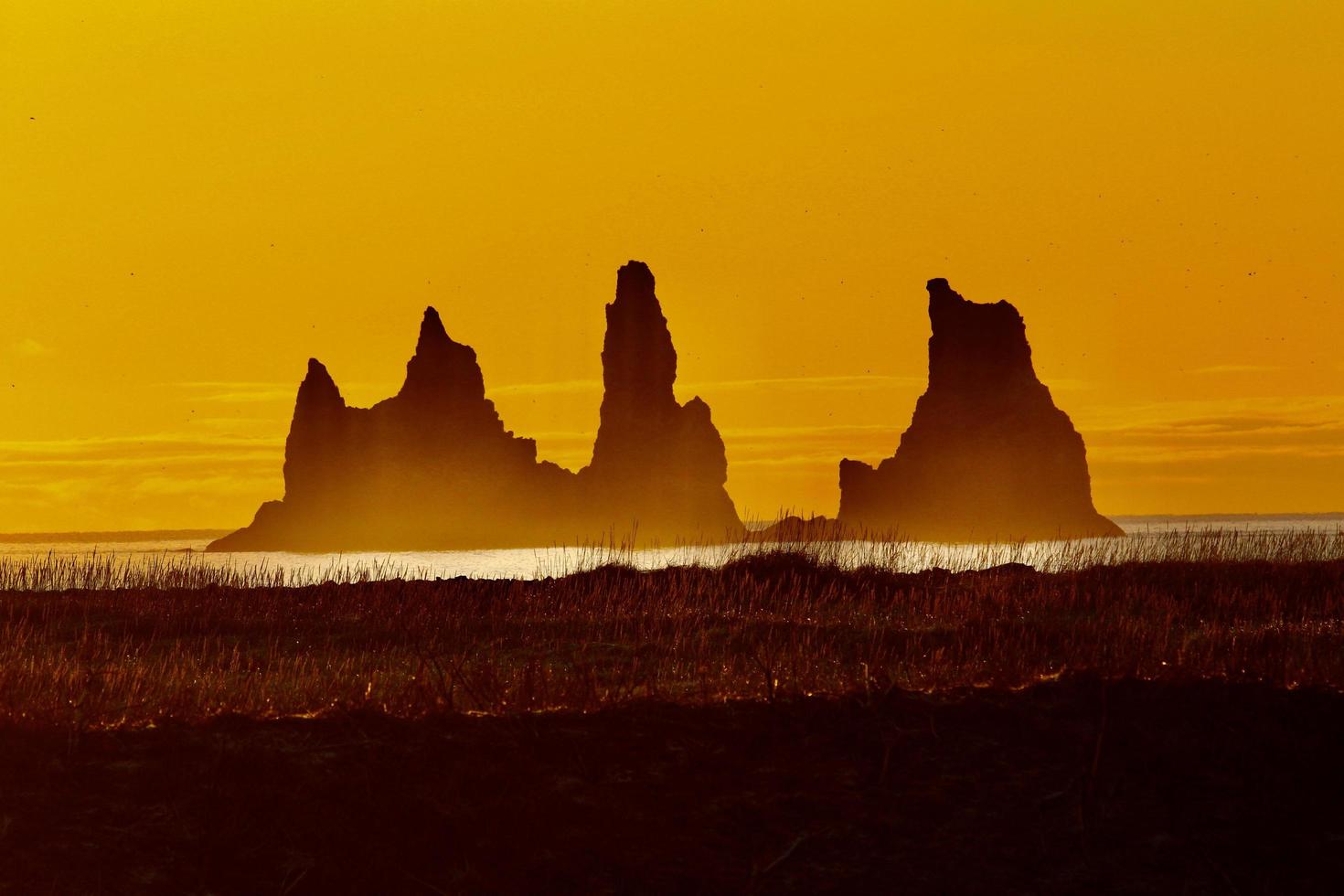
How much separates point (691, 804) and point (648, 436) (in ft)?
510

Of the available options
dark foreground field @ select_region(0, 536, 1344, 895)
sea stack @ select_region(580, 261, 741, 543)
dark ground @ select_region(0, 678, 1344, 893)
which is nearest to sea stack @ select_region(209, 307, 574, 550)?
sea stack @ select_region(580, 261, 741, 543)

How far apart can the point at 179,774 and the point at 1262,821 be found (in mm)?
8102

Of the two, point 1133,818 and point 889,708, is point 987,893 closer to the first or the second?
point 1133,818

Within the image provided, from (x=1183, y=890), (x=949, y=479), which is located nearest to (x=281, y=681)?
(x=1183, y=890)

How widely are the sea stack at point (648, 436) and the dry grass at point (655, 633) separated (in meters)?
125

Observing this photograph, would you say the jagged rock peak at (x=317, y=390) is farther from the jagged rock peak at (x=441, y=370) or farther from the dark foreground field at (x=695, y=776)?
the dark foreground field at (x=695, y=776)

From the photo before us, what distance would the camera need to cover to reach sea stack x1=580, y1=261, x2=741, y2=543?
536ft

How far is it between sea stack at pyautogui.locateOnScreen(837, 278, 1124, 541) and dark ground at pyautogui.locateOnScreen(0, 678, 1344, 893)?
143525 mm

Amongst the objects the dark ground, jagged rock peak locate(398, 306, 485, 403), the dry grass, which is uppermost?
jagged rock peak locate(398, 306, 485, 403)

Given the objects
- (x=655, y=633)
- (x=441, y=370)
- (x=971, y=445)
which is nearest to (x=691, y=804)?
(x=655, y=633)

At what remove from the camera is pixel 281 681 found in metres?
14.5

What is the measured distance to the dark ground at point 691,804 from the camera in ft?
33.4

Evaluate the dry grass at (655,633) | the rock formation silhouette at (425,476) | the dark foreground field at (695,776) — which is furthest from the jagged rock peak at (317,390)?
the dark foreground field at (695,776)

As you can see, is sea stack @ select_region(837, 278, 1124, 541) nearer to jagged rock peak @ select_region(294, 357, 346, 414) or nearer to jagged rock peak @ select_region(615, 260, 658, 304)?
jagged rock peak @ select_region(615, 260, 658, 304)
